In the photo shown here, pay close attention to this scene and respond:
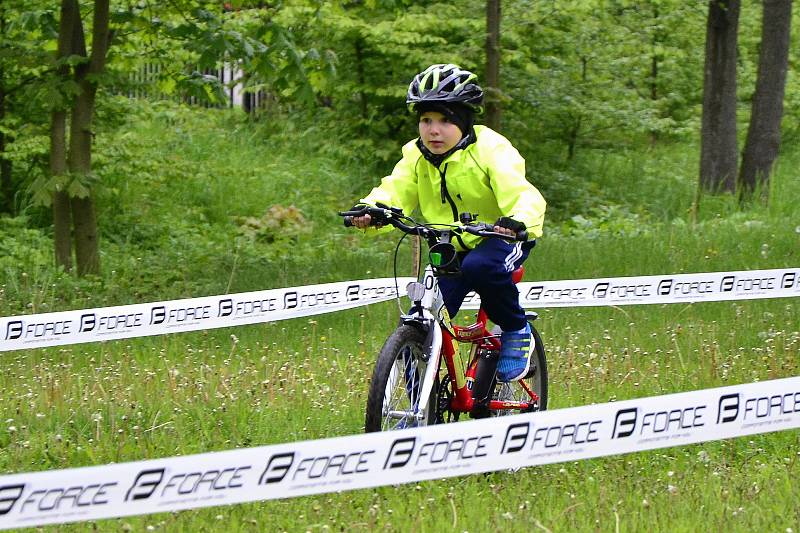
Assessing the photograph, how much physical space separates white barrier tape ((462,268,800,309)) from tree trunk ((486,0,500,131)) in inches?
164

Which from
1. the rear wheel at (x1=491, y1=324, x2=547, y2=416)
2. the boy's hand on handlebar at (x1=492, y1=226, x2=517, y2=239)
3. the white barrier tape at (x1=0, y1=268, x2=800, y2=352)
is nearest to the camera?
the boy's hand on handlebar at (x1=492, y1=226, x2=517, y2=239)

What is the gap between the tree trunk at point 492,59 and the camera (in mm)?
13023

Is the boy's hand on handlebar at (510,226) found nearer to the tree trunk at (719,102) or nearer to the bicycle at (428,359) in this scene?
the bicycle at (428,359)

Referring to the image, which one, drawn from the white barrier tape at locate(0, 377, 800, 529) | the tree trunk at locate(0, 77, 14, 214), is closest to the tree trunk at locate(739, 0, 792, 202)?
the tree trunk at locate(0, 77, 14, 214)

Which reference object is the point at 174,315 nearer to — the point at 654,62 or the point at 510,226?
the point at 510,226

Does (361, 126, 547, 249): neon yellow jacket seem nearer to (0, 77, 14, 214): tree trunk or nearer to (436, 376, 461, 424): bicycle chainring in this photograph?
(436, 376, 461, 424): bicycle chainring

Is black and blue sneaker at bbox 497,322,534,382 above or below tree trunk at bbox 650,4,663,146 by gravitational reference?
above

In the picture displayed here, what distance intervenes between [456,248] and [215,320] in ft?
9.49

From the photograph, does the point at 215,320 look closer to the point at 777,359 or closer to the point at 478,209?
the point at 478,209

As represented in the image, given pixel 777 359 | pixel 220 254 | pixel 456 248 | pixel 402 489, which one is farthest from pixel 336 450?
pixel 220 254

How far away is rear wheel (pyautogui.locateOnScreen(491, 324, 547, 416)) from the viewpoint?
5988 millimetres

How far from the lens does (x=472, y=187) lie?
17.7ft

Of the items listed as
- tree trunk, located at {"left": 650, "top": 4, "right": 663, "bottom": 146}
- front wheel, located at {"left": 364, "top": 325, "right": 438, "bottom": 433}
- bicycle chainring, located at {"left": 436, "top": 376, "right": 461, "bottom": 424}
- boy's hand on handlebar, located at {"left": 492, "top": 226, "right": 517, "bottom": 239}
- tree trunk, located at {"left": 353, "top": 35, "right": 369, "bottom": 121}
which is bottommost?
tree trunk, located at {"left": 650, "top": 4, "right": 663, "bottom": 146}

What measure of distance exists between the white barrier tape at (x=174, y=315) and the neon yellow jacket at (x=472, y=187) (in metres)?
2.57
